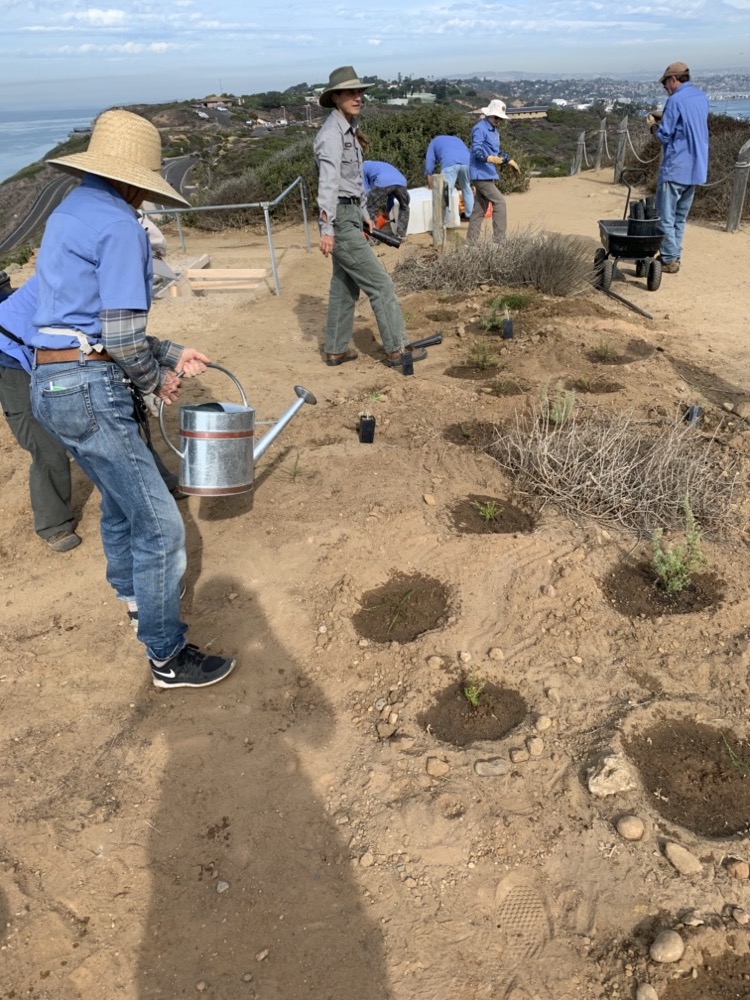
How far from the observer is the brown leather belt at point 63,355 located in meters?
2.19

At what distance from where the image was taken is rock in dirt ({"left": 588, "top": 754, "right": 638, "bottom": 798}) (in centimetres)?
219

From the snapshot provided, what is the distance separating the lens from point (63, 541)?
11.8ft

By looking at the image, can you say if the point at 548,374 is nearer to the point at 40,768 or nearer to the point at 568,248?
the point at 568,248

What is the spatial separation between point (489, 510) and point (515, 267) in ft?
14.4

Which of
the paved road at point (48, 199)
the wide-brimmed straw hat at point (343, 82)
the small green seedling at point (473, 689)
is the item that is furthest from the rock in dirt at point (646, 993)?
the paved road at point (48, 199)

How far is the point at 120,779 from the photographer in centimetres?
238

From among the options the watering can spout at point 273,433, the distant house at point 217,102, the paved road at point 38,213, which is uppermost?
the distant house at point 217,102

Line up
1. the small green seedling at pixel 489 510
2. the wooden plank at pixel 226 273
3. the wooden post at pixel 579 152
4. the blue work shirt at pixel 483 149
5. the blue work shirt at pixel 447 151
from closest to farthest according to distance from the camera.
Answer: the small green seedling at pixel 489 510, the blue work shirt at pixel 483 149, the wooden plank at pixel 226 273, the blue work shirt at pixel 447 151, the wooden post at pixel 579 152

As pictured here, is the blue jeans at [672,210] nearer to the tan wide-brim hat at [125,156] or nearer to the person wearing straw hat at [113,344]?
the tan wide-brim hat at [125,156]

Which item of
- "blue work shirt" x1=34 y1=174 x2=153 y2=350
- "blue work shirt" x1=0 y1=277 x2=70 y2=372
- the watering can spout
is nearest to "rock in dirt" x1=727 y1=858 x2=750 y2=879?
the watering can spout

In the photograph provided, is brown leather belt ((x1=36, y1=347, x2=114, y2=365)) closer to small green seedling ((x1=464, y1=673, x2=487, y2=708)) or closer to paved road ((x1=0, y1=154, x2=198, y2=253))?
small green seedling ((x1=464, y1=673, x2=487, y2=708))

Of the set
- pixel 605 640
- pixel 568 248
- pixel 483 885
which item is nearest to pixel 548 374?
pixel 568 248

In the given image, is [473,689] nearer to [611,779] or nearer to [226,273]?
[611,779]

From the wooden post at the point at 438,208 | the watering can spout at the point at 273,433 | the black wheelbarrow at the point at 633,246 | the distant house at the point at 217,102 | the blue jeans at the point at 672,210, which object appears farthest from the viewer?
the distant house at the point at 217,102
